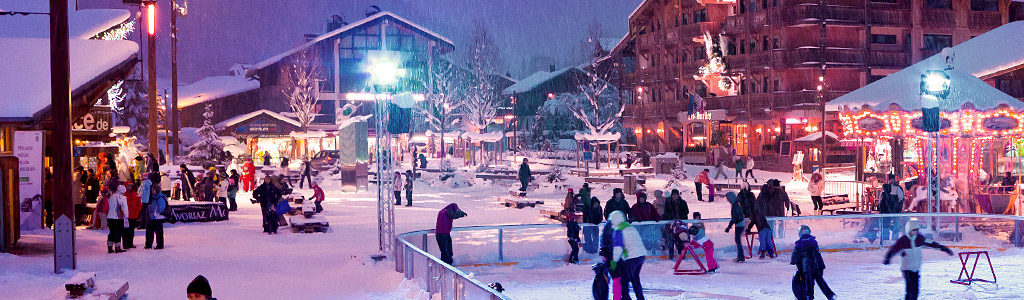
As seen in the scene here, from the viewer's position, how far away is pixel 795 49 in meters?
46.9

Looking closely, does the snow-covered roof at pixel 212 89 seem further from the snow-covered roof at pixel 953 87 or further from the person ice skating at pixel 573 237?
the person ice skating at pixel 573 237

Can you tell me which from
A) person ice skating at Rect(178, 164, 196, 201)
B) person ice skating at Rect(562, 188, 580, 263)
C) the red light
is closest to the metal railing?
person ice skating at Rect(562, 188, 580, 263)

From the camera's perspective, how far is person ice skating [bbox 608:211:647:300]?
34.9 feet

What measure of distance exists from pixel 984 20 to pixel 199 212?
43.8 metres

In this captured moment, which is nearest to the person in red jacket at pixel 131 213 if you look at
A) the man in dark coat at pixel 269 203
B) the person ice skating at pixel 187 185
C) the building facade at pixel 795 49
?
the man in dark coat at pixel 269 203

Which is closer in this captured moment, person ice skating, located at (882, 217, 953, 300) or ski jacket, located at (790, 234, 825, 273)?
person ice skating, located at (882, 217, 953, 300)

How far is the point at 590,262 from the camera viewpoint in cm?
1581

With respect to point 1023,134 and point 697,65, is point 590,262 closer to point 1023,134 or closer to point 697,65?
point 1023,134

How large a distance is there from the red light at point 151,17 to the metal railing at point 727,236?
15620 mm

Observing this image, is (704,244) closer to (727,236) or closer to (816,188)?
(727,236)

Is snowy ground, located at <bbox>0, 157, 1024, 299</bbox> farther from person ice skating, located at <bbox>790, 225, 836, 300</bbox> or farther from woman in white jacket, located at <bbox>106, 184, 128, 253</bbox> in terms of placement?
person ice skating, located at <bbox>790, 225, 836, 300</bbox>

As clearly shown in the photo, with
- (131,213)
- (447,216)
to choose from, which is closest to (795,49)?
(447,216)

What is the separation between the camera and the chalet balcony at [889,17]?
154 ft

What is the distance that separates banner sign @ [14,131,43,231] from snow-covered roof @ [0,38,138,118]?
2.58ft
